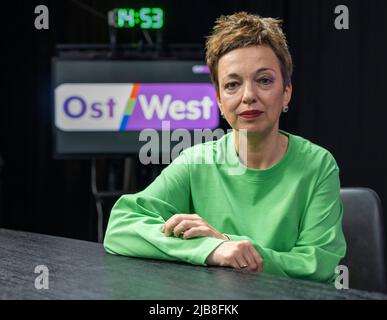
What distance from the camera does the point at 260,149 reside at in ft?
4.45

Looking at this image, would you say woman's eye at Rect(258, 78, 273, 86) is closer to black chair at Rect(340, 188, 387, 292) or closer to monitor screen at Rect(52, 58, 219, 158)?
black chair at Rect(340, 188, 387, 292)

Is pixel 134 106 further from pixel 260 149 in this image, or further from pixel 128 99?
pixel 260 149

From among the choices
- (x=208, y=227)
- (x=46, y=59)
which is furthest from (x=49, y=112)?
(x=208, y=227)

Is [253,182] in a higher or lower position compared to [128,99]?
lower

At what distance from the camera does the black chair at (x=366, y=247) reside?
144 centimetres

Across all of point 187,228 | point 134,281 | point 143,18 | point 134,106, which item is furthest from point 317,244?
point 143,18

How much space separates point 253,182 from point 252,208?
0.18 feet

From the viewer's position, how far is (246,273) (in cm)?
97

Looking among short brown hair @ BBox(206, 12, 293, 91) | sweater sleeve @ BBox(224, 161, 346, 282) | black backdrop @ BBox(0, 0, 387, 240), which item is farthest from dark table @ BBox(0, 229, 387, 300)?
black backdrop @ BBox(0, 0, 387, 240)

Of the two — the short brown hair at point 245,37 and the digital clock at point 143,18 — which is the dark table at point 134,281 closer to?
the short brown hair at point 245,37

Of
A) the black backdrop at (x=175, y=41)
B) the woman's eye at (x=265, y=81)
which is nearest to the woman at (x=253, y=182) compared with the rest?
the woman's eye at (x=265, y=81)

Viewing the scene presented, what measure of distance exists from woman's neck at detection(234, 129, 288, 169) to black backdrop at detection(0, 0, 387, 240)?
2.17 metres
